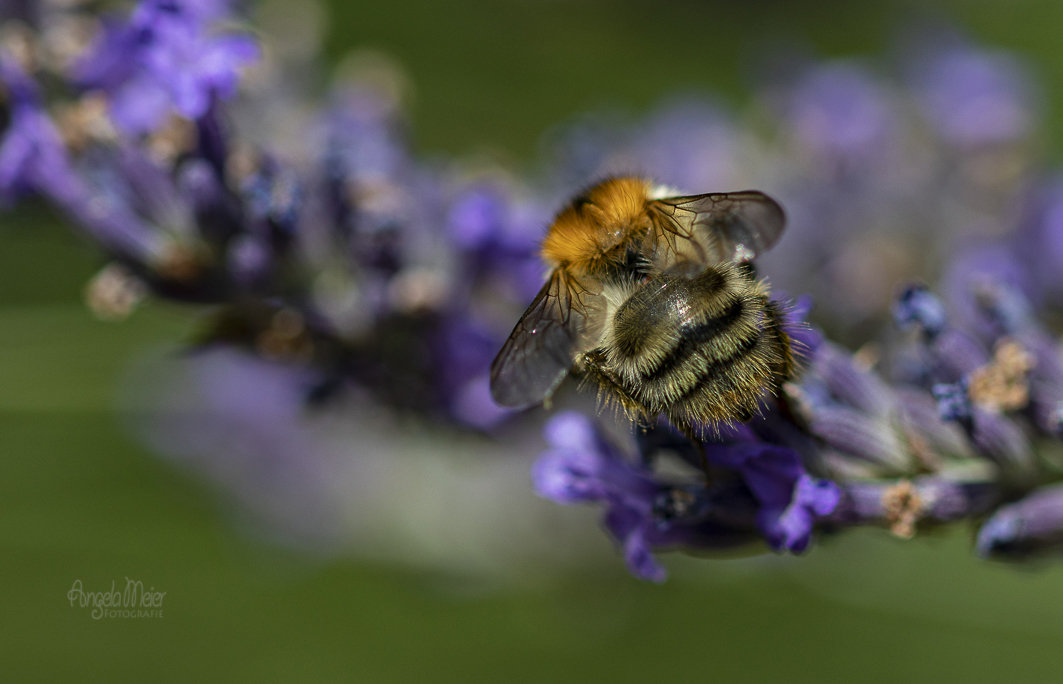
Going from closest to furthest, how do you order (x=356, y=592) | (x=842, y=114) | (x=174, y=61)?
(x=174, y=61) → (x=842, y=114) → (x=356, y=592)

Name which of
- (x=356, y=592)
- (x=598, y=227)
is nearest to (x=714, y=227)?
(x=598, y=227)

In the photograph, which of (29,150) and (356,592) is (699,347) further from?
(356,592)

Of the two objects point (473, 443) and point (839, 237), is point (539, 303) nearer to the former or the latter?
point (473, 443)

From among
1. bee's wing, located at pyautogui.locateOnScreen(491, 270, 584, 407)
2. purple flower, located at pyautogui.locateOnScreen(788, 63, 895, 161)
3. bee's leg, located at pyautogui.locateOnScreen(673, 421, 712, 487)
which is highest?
purple flower, located at pyautogui.locateOnScreen(788, 63, 895, 161)

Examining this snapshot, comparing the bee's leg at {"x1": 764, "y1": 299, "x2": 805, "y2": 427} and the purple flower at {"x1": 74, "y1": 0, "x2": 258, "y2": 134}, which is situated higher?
the purple flower at {"x1": 74, "y1": 0, "x2": 258, "y2": 134}

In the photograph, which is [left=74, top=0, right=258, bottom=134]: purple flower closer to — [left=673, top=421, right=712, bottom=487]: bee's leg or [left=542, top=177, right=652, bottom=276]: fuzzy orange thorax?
[left=542, top=177, right=652, bottom=276]: fuzzy orange thorax

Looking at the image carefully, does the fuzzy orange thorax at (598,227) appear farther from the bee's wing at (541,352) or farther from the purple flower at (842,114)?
the purple flower at (842,114)

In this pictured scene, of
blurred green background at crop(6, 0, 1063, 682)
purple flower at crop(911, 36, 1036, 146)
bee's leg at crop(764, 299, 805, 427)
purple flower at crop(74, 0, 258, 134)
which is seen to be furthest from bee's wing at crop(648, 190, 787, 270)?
purple flower at crop(911, 36, 1036, 146)
